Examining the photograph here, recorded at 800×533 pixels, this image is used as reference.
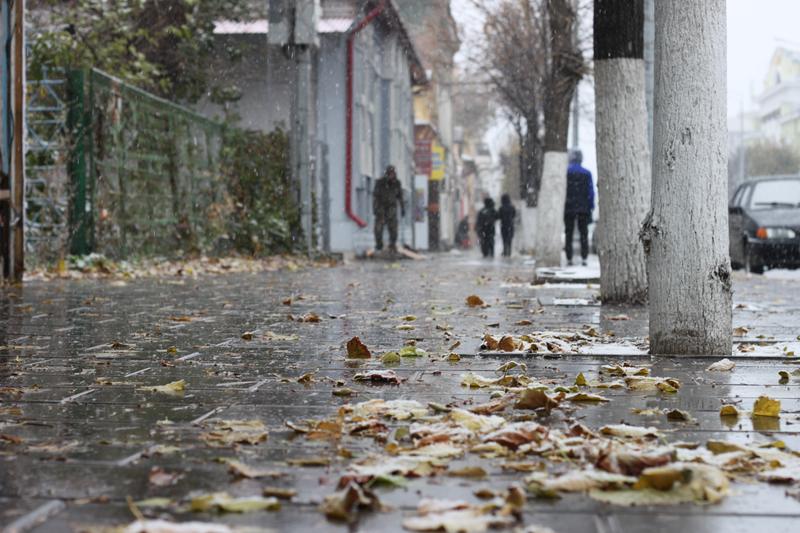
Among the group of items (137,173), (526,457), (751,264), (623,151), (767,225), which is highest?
(137,173)

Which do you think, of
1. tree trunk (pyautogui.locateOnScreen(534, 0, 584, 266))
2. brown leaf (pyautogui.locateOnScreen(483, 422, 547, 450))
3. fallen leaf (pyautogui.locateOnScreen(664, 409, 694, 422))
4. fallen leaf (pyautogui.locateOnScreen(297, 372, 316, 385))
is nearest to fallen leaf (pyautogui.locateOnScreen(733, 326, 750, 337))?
fallen leaf (pyautogui.locateOnScreen(297, 372, 316, 385))

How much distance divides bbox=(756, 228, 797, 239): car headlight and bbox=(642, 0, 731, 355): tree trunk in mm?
14693

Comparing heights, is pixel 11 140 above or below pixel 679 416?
above

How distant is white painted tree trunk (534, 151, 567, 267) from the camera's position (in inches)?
720

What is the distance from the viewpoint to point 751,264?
20.4 meters

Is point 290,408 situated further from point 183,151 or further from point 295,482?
point 183,151

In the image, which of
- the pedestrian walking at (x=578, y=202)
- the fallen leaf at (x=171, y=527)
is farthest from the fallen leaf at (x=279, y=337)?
the pedestrian walking at (x=578, y=202)

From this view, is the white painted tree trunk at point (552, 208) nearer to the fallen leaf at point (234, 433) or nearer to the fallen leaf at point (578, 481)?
the fallen leaf at point (234, 433)

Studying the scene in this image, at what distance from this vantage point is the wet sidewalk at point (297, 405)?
9.07ft

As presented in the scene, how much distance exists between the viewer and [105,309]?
9297 millimetres

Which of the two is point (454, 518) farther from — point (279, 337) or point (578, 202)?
point (578, 202)

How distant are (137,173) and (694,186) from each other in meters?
12.3

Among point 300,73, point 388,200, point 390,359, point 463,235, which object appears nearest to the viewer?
point 390,359

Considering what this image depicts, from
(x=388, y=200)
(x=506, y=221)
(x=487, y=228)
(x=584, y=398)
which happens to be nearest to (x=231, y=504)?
(x=584, y=398)
